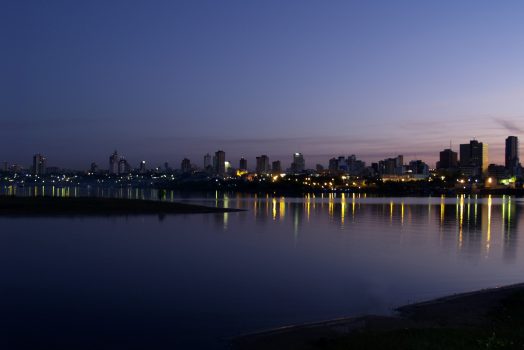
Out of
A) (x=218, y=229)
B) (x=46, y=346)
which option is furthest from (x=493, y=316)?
(x=218, y=229)

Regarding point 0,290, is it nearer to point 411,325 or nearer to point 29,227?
point 411,325

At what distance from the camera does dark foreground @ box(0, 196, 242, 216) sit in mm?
58469

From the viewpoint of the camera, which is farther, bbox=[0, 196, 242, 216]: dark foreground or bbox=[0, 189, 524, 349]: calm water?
bbox=[0, 196, 242, 216]: dark foreground

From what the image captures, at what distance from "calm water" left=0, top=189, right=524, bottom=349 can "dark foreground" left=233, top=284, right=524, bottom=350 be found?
132 cm

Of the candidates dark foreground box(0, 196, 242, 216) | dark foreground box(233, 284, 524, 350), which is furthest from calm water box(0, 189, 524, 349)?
dark foreground box(0, 196, 242, 216)

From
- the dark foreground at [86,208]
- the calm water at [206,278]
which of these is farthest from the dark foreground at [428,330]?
the dark foreground at [86,208]

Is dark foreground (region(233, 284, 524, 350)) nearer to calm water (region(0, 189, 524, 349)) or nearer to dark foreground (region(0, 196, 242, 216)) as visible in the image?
calm water (region(0, 189, 524, 349))

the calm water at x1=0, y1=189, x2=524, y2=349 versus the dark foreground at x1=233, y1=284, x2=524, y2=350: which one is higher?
the dark foreground at x1=233, y1=284, x2=524, y2=350

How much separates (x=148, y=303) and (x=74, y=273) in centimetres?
657

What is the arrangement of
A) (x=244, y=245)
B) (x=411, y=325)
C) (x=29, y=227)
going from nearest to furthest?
1. (x=411, y=325)
2. (x=244, y=245)
3. (x=29, y=227)

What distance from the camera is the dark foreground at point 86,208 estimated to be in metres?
58.5

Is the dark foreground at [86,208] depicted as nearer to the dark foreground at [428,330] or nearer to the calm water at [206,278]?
the calm water at [206,278]

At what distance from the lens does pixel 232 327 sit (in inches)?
612

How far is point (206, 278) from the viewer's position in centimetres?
2303
